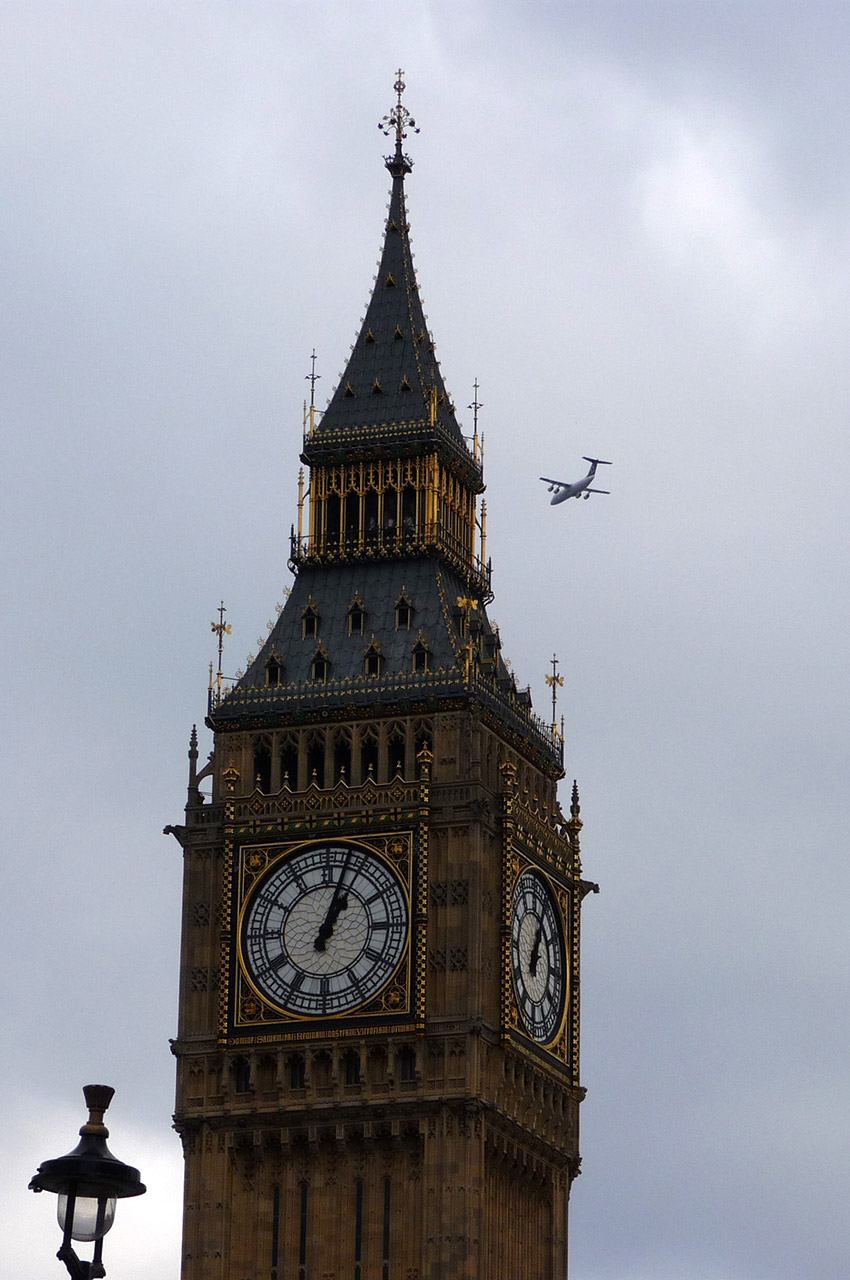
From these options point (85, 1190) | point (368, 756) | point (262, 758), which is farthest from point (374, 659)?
point (85, 1190)

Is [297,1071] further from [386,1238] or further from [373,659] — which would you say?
[373,659]

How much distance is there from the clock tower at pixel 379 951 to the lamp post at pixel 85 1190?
46618 mm

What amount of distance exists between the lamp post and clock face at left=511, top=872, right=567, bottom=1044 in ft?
162

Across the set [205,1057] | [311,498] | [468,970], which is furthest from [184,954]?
[311,498]

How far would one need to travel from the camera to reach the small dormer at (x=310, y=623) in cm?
8238

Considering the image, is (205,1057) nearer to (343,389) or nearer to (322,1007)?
(322,1007)

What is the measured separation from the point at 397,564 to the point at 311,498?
3.34 m

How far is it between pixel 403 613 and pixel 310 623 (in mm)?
2590

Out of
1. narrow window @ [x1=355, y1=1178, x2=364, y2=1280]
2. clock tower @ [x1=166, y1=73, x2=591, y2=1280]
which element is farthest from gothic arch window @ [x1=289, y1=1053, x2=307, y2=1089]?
narrow window @ [x1=355, y1=1178, x2=364, y2=1280]

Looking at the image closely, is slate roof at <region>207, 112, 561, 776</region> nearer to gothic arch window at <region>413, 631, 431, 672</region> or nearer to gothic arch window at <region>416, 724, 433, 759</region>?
gothic arch window at <region>413, 631, 431, 672</region>

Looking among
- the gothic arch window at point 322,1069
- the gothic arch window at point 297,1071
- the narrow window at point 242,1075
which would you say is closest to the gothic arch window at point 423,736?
the gothic arch window at point 322,1069

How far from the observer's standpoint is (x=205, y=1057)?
77.6 m

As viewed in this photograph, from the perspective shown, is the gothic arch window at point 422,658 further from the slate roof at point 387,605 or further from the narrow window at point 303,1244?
the narrow window at point 303,1244

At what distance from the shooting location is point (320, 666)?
80938 mm
